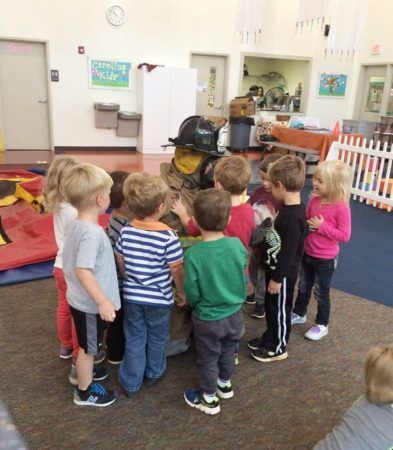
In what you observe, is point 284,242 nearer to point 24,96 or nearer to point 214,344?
point 214,344

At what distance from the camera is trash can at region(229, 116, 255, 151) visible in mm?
9945

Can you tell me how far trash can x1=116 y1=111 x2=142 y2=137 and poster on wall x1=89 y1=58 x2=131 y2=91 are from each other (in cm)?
65

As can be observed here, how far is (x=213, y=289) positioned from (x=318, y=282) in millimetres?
978

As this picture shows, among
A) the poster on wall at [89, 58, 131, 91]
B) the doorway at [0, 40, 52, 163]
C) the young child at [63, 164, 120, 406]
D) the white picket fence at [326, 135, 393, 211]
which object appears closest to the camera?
the young child at [63, 164, 120, 406]

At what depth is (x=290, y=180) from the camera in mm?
2068

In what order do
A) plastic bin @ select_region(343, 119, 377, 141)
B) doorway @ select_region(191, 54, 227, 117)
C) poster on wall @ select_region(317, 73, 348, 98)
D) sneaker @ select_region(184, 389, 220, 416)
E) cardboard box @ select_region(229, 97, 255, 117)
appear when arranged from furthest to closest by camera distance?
poster on wall @ select_region(317, 73, 348, 98) → plastic bin @ select_region(343, 119, 377, 141) → doorway @ select_region(191, 54, 227, 117) → cardboard box @ select_region(229, 97, 255, 117) → sneaker @ select_region(184, 389, 220, 416)

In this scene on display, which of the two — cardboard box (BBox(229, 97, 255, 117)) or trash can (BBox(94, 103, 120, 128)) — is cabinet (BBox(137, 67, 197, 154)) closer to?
trash can (BBox(94, 103, 120, 128))

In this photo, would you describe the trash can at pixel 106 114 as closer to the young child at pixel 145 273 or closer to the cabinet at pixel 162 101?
the cabinet at pixel 162 101

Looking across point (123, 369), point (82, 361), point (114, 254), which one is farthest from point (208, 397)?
point (114, 254)

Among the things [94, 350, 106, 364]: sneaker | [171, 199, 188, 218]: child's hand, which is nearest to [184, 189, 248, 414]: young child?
[171, 199, 188, 218]: child's hand

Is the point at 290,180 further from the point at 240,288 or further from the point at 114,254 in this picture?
the point at 114,254

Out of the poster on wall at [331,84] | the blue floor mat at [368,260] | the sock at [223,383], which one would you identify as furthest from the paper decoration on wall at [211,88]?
the sock at [223,383]

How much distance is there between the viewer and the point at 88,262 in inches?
63.4

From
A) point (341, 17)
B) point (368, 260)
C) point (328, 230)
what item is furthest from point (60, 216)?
point (341, 17)
